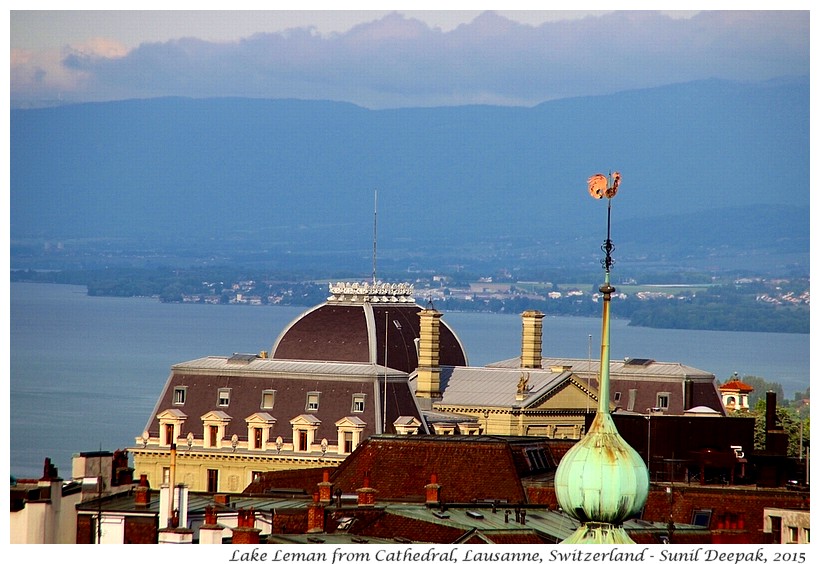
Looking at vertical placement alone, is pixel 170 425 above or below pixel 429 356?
below

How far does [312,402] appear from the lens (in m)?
124

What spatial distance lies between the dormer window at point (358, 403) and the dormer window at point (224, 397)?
18.6ft

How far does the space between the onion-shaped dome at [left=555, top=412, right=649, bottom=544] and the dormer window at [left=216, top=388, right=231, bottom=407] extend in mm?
80603

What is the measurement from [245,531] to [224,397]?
2527 inches

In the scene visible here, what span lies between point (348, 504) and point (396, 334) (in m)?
64.9

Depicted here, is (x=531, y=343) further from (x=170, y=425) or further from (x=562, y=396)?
(x=170, y=425)

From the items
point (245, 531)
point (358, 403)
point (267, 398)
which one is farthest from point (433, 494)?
point (267, 398)

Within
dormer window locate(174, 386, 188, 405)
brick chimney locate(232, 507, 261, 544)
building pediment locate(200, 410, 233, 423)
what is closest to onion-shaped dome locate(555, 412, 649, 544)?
brick chimney locate(232, 507, 261, 544)

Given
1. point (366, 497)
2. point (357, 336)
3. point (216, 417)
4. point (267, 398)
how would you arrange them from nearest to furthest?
point (366, 497) < point (216, 417) < point (267, 398) < point (357, 336)

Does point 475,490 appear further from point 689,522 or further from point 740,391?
point 740,391

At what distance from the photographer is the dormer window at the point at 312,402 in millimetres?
123562

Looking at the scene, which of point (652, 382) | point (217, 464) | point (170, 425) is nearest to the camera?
point (217, 464)

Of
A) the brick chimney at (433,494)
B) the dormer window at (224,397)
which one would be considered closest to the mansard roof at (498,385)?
the dormer window at (224,397)

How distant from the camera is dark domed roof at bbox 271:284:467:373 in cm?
13362
